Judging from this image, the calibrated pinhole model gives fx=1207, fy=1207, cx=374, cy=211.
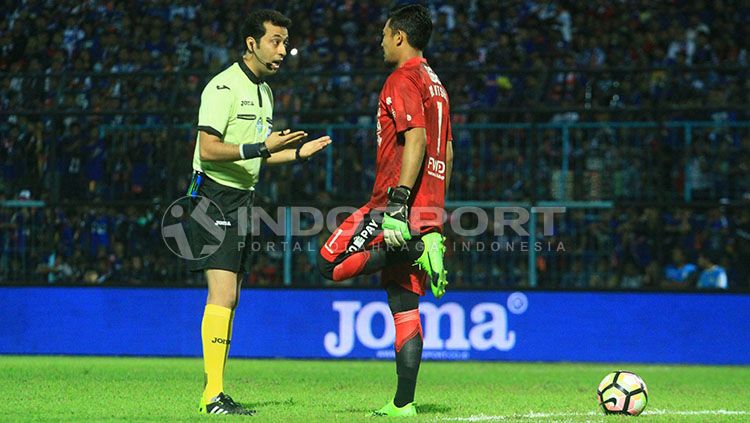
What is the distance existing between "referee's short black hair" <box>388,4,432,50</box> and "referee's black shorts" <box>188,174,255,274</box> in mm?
1399

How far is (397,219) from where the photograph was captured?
260 inches

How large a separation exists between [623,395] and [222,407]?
2.33 m

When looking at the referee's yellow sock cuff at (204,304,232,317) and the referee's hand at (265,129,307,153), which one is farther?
the referee's yellow sock cuff at (204,304,232,317)

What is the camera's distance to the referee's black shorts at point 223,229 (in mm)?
7180

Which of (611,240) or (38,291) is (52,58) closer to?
(38,291)

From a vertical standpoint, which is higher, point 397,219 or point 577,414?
point 397,219

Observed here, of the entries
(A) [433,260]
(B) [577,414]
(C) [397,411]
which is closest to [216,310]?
(C) [397,411]

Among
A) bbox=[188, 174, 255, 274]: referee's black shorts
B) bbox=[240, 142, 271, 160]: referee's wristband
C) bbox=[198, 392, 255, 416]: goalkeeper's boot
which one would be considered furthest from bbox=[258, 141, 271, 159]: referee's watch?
bbox=[198, 392, 255, 416]: goalkeeper's boot

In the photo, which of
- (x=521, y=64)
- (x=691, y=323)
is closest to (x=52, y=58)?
(x=521, y=64)

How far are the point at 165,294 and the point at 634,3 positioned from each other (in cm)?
804

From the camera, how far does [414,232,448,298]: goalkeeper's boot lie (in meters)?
6.88

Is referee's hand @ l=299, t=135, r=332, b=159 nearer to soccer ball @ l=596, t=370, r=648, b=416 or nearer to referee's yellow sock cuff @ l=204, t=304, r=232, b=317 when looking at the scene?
referee's yellow sock cuff @ l=204, t=304, r=232, b=317

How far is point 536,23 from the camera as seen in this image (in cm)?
1694

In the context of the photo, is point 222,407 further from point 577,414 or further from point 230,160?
point 577,414
